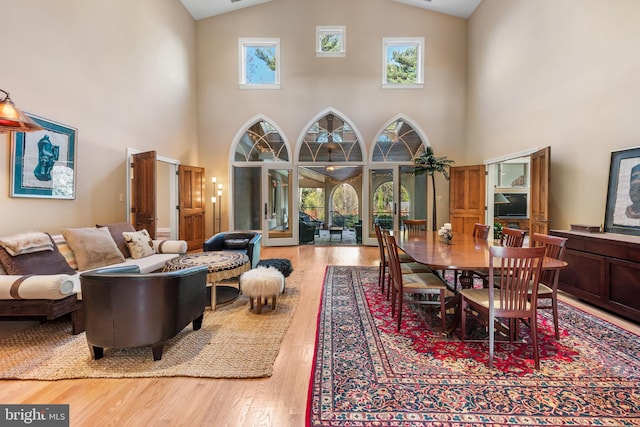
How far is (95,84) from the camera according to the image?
4.05 meters

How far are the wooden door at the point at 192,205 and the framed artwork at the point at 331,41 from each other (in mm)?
4300

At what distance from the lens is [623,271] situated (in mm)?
2715

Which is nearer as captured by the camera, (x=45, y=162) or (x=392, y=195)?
(x=45, y=162)

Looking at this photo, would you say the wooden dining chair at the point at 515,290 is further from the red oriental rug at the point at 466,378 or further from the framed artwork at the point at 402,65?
the framed artwork at the point at 402,65

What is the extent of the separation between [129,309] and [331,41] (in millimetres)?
7348

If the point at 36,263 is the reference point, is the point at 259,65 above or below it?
above

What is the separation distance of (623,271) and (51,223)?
6.39m

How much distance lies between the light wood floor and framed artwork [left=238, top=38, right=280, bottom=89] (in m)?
6.76

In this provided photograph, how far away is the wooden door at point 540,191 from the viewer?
4.02m

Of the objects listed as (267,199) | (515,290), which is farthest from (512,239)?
(267,199)

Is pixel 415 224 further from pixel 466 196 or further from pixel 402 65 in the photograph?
pixel 402 65

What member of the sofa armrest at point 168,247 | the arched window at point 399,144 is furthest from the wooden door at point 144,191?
the arched window at point 399,144

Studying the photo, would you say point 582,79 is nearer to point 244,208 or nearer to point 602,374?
point 602,374

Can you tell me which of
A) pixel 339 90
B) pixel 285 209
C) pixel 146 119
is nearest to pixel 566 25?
pixel 339 90
